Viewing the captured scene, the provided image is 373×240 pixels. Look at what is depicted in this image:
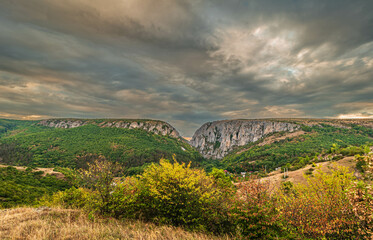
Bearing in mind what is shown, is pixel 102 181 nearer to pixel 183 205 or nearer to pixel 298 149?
pixel 183 205

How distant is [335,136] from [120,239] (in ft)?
799

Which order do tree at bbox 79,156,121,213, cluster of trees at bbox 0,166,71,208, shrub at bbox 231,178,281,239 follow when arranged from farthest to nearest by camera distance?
cluster of trees at bbox 0,166,71,208, tree at bbox 79,156,121,213, shrub at bbox 231,178,281,239

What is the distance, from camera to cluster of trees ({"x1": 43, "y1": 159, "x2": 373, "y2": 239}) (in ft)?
25.5

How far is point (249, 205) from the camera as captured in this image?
31.3ft

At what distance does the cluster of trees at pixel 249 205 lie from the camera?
7781 millimetres

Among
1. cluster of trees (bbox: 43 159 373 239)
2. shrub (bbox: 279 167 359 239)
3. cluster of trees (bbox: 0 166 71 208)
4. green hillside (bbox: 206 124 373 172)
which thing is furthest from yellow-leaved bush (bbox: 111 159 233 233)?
green hillside (bbox: 206 124 373 172)

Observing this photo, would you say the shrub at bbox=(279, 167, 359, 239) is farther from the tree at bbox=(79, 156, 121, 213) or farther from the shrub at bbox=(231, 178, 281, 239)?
the tree at bbox=(79, 156, 121, 213)

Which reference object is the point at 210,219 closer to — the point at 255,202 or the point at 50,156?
the point at 255,202

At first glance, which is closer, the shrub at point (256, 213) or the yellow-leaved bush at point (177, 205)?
the shrub at point (256, 213)

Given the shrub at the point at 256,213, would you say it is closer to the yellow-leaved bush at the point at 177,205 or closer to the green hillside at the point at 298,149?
the yellow-leaved bush at the point at 177,205

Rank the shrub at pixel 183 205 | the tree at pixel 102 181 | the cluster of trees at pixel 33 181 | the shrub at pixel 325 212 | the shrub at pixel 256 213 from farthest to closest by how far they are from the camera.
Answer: the cluster of trees at pixel 33 181 < the tree at pixel 102 181 < the shrub at pixel 183 205 < the shrub at pixel 256 213 < the shrub at pixel 325 212

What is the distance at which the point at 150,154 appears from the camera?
177250 millimetres

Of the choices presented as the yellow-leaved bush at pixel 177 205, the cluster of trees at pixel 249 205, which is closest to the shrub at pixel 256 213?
the cluster of trees at pixel 249 205

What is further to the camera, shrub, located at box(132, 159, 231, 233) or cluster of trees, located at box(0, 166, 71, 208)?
cluster of trees, located at box(0, 166, 71, 208)
